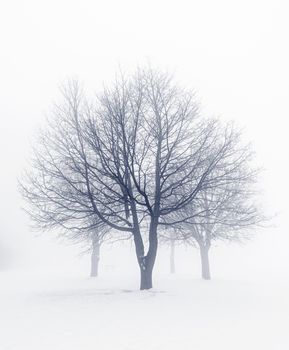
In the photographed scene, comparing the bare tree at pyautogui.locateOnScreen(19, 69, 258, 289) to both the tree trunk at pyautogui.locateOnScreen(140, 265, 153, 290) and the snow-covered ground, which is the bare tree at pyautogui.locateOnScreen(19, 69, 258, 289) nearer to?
the tree trunk at pyautogui.locateOnScreen(140, 265, 153, 290)

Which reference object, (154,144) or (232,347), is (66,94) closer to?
(154,144)

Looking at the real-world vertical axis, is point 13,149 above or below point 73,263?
above

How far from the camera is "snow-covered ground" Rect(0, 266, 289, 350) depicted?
9.25 metres

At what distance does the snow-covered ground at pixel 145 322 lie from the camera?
9.25m

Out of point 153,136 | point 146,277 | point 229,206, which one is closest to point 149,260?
point 146,277

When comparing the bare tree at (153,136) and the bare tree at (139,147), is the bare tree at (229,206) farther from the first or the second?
the bare tree at (153,136)

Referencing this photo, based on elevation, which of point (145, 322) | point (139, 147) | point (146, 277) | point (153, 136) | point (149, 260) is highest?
point (153, 136)

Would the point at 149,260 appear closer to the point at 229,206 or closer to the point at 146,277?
the point at 146,277

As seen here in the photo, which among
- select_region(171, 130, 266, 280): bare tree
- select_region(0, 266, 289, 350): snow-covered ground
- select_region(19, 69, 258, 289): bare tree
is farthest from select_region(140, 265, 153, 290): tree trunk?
select_region(171, 130, 266, 280): bare tree

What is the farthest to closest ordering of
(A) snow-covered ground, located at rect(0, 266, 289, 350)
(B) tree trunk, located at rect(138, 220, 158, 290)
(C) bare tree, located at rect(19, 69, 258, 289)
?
(B) tree trunk, located at rect(138, 220, 158, 290)
(C) bare tree, located at rect(19, 69, 258, 289)
(A) snow-covered ground, located at rect(0, 266, 289, 350)

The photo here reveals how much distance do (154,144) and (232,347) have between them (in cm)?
1293

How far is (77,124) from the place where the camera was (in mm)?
18531

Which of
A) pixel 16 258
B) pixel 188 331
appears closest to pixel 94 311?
pixel 188 331

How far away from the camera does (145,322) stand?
11.5m
